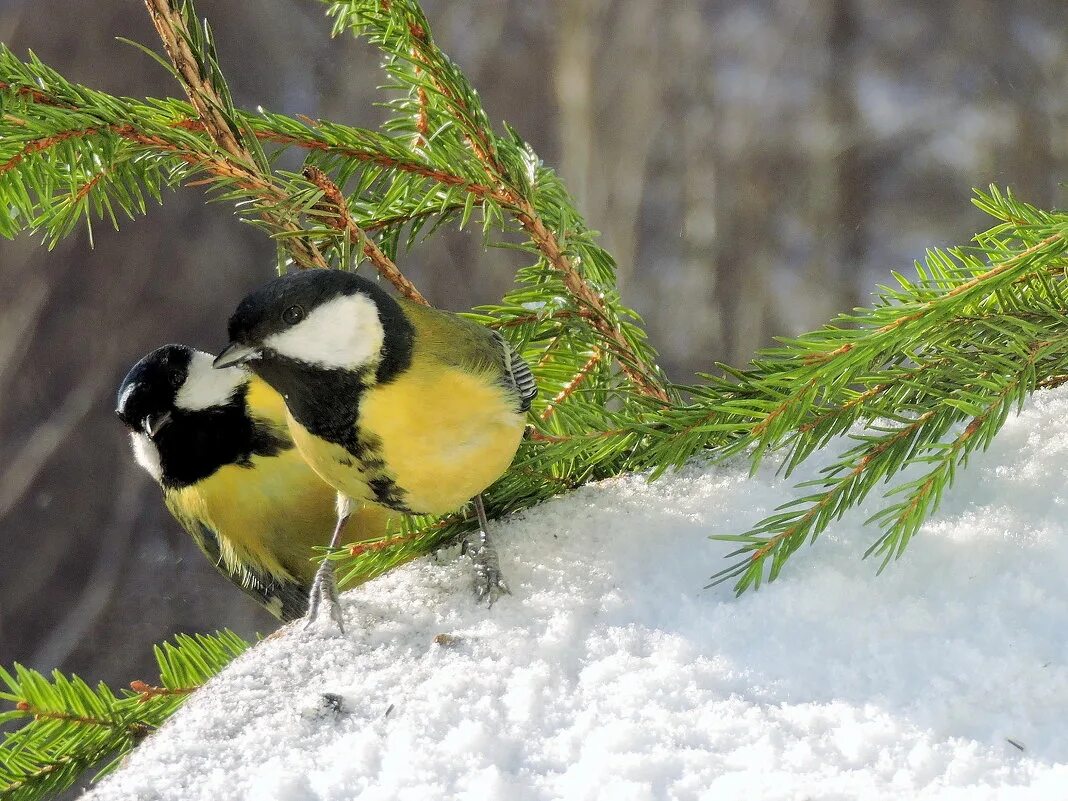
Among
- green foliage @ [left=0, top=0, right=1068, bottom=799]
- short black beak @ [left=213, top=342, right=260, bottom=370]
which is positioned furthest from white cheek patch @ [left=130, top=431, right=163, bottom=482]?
→ short black beak @ [left=213, top=342, right=260, bottom=370]

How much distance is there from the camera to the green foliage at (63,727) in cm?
47

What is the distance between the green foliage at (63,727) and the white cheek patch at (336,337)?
176 millimetres

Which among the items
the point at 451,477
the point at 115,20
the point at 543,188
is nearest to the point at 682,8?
the point at 115,20

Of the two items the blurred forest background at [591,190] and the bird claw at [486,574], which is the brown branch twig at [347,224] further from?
the blurred forest background at [591,190]

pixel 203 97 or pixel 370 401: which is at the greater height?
pixel 203 97

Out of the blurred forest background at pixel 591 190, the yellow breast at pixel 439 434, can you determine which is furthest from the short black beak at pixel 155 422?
the blurred forest background at pixel 591 190

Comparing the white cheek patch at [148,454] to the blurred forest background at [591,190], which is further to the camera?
the blurred forest background at [591,190]

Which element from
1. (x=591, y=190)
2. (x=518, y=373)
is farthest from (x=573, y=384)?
(x=591, y=190)

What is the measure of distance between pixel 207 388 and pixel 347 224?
26cm

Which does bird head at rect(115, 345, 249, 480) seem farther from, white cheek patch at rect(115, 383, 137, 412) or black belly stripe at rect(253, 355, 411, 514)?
black belly stripe at rect(253, 355, 411, 514)

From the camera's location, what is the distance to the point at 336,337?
0.43m

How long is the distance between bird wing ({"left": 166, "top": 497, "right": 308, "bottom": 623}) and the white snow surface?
8.1 inches

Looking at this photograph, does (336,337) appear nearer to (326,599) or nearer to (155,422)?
(326,599)

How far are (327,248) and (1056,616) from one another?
1.13 feet
